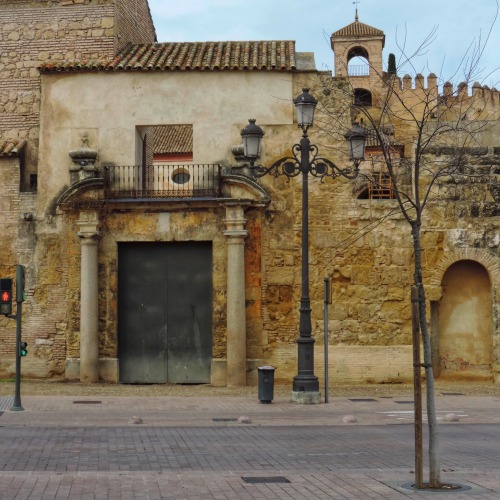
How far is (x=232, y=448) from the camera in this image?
13.0 meters

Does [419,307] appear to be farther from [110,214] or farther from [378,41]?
[378,41]

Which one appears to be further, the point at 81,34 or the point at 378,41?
the point at 378,41

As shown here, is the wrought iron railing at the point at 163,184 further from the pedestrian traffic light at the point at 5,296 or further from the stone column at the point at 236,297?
the pedestrian traffic light at the point at 5,296

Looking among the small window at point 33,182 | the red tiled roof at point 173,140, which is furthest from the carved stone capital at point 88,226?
the red tiled roof at point 173,140

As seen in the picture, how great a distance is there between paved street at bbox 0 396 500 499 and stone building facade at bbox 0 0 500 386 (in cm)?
345

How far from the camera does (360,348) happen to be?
2359 cm

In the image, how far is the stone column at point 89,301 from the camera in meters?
23.4

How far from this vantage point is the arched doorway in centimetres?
2402

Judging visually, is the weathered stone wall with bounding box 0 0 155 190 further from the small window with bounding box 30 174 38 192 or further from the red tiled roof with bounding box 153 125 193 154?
the red tiled roof with bounding box 153 125 193 154

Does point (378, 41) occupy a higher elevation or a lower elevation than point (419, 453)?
higher

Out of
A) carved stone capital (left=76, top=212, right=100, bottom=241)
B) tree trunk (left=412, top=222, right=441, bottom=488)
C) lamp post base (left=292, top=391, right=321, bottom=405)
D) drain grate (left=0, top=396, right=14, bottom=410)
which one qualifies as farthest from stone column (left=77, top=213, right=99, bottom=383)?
tree trunk (left=412, top=222, right=441, bottom=488)

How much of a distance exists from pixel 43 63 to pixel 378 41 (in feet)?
154

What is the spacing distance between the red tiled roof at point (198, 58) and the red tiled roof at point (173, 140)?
14828mm

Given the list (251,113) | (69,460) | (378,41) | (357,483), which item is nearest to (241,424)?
(69,460)
